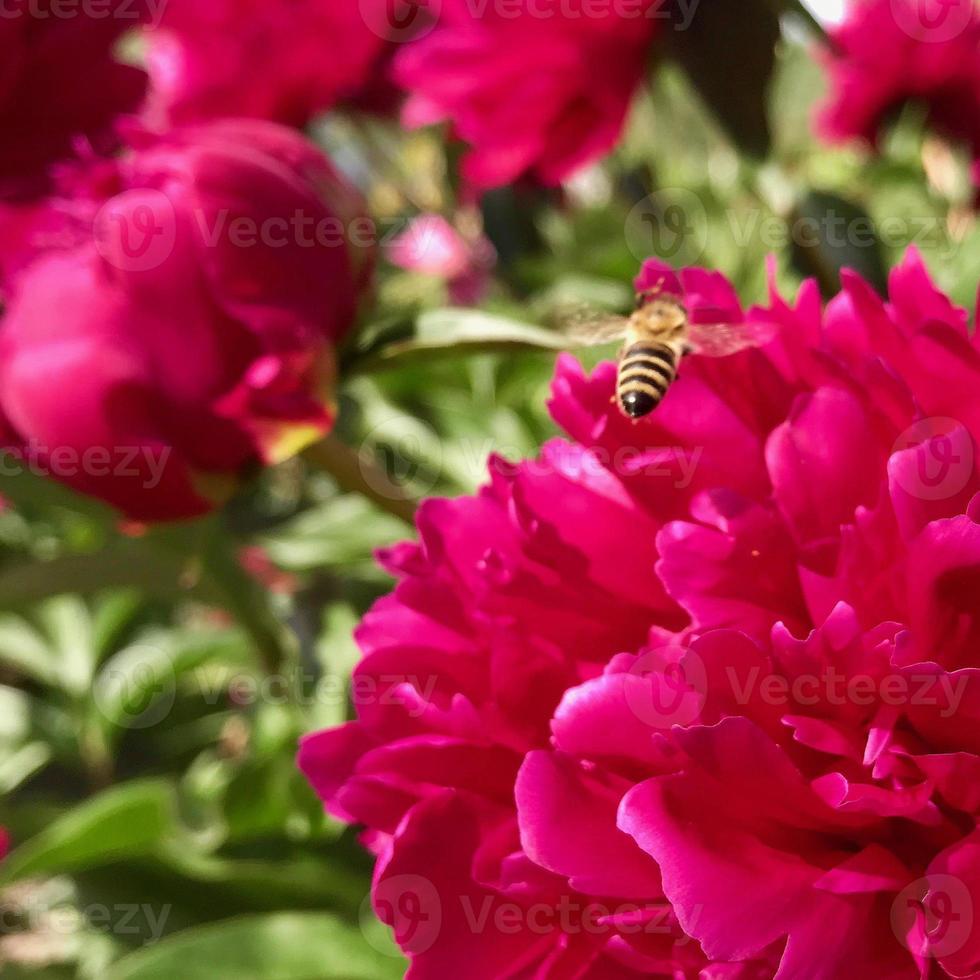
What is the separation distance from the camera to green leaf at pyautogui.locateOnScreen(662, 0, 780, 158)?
0.49 meters

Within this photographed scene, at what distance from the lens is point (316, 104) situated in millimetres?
817

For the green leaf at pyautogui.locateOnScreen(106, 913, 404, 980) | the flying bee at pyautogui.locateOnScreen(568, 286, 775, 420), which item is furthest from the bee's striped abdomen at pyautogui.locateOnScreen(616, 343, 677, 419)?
the green leaf at pyautogui.locateOnScreen(106, 913, 404, 980)

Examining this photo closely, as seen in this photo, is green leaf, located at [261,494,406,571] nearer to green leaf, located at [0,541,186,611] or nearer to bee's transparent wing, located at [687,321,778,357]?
green leaf, located at [0,541,186,611]

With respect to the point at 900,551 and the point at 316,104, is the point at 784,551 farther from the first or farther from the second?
the point at 316,104

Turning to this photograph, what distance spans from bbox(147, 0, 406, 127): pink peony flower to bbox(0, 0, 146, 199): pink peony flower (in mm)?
103

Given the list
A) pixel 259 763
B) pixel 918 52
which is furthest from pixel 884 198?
pixel 259 763

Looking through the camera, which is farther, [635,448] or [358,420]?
[358,420]

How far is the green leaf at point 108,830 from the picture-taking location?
1.99 ft

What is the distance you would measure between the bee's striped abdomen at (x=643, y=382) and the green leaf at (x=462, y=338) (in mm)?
98

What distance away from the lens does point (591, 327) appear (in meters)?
0.44

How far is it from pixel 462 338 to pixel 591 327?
0.06 meters

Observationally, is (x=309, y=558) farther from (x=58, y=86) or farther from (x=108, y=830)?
(x=58, y=86)

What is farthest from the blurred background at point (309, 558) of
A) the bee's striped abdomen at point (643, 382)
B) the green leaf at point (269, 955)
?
the bee's striped abdomen at point (643, 382)

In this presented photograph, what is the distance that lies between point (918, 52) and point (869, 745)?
765mm
